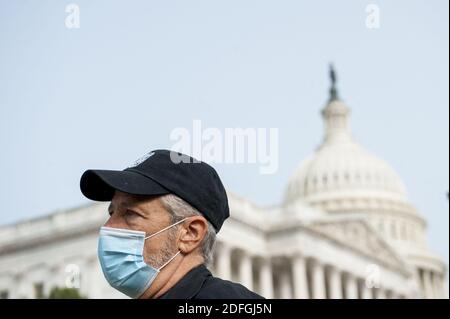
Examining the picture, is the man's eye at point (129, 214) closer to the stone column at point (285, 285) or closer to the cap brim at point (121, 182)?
the cap brim at point (121, 182)

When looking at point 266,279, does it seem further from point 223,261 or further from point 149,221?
point 149,221

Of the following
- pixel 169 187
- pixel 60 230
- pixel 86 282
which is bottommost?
pixel 169 187

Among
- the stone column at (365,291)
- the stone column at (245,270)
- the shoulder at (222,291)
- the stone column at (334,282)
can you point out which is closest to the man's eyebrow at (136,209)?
the shoulder at (222,291)

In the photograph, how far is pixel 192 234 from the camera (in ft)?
13.6

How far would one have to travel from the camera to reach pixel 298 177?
128m

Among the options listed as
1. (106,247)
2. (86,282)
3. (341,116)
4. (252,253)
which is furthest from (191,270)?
(341,116)

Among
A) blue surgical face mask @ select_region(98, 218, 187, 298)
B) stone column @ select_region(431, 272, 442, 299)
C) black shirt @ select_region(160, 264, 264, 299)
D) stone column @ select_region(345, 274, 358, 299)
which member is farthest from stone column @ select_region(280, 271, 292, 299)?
black shirt @ select_region(160, 264, 264, 299)

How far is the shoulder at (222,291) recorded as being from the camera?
3678mm

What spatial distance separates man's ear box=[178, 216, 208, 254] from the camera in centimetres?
412

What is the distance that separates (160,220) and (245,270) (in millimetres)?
63373

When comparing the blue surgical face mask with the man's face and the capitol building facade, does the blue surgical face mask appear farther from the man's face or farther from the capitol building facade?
the capitol building facade

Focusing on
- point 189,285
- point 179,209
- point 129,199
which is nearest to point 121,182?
point 129,199
